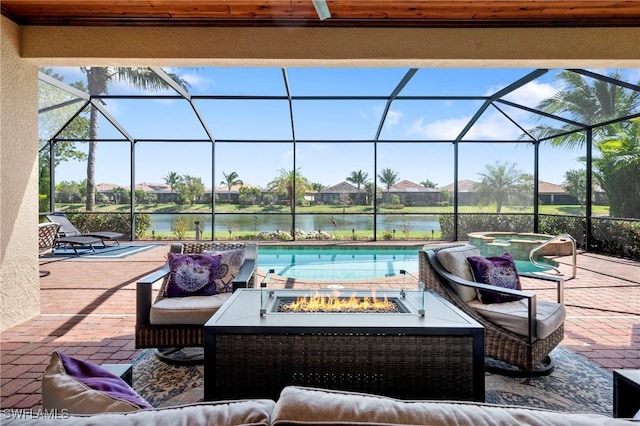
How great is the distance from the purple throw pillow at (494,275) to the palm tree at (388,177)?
42.8ft

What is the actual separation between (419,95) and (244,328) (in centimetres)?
638

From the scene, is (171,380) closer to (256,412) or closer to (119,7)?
(256,412)

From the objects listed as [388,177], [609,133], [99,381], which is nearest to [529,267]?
[609,133]

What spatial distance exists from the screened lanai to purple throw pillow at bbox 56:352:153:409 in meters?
4.90

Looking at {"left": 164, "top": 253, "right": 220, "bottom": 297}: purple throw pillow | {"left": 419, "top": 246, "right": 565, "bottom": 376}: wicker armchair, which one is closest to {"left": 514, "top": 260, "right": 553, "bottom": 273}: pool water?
{"left": 419, "top": 246, "right": 565, "bottom": 376}: wicker armchair

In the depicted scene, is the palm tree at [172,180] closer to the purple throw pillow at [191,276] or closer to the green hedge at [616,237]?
the purple throw pillow at [191,276]

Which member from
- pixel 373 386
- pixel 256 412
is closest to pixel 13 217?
pixel 373 386

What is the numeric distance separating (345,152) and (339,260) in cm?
1120

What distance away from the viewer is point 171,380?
8.50 feet

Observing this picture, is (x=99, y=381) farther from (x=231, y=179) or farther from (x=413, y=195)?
(x=231, y=179)

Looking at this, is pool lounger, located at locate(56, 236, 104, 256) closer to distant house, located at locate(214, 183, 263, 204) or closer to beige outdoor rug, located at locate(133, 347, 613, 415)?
beige outdoor rug, located at locate(133, 347, 613, 415)

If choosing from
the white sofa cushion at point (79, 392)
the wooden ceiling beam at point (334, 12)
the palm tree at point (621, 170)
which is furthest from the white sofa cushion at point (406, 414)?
the palm tree at point (621, 170)

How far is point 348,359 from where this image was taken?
2047 millimetres

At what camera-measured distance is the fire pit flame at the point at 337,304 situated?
2.47 metres
